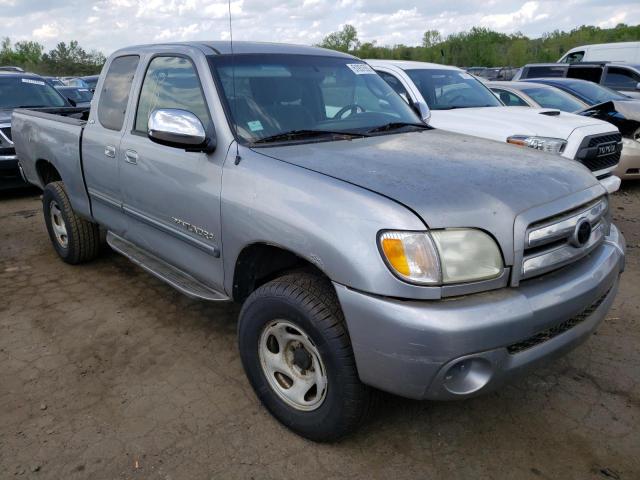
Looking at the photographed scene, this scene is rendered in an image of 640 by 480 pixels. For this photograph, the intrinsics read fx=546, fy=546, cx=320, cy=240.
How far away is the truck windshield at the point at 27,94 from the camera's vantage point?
25.7ft

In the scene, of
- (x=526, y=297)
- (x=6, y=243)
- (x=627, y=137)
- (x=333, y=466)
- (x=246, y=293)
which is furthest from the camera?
(x=627, y=137)

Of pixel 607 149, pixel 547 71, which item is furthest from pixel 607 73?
pixel 607 149

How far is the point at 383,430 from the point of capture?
104 inches

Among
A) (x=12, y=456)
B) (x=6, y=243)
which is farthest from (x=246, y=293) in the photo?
(x=6, y=243)

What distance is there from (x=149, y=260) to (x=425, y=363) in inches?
87.5

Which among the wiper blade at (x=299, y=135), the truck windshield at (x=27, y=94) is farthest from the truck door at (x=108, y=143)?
the truck windshield at (x=27, y=94)

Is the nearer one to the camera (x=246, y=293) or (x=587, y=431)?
(x=587, y=431)

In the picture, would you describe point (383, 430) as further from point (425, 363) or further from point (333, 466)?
point (425, 363)

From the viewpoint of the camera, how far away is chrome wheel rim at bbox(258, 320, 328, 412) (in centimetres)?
242

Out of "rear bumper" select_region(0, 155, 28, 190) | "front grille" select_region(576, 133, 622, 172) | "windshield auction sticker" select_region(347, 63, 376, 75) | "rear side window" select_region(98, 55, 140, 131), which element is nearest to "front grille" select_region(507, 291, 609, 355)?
"windshield auction sticker" select_region(347, 63, 376, 75)

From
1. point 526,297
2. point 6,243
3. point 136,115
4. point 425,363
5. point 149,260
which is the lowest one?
point 6,243

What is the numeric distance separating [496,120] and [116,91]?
3955 mm

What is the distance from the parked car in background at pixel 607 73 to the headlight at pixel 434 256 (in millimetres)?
10827

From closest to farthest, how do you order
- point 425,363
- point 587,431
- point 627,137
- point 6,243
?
point 425,363, point 587,431, point 6,243, point 627,137
